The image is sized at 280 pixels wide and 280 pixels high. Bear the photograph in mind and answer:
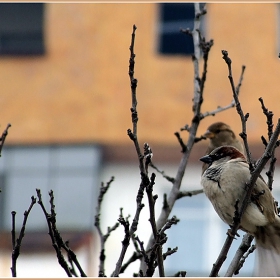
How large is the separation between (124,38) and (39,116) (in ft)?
6.81

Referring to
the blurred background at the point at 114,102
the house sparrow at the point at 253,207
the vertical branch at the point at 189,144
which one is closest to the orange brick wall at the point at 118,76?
the blurred background at the point at 114,102

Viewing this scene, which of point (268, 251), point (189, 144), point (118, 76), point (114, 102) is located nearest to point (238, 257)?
point (268, 251)

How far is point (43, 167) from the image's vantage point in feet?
43.8

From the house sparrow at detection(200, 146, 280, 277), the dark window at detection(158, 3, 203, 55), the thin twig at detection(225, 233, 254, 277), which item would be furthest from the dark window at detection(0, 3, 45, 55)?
the thin twig at detection(225, 233, 254, 277)

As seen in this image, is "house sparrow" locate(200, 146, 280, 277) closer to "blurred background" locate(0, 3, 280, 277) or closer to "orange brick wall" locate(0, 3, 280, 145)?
"blurred background" locate(0, 3, 280, 277)

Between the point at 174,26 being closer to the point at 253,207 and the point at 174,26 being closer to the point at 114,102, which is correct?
the point at 114,102

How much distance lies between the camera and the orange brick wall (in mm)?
13781

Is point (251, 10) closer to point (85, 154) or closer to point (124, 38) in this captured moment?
point (124, 38)

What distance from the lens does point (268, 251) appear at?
340 centimetres

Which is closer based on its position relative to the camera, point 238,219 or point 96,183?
point 238,219

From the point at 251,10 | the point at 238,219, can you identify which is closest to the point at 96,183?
the point at 251,10

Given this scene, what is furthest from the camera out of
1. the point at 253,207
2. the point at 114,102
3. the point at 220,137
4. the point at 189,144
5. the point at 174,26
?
the point at 114,102

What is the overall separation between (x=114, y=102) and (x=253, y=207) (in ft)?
35.0

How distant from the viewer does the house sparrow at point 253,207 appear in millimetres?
3363
